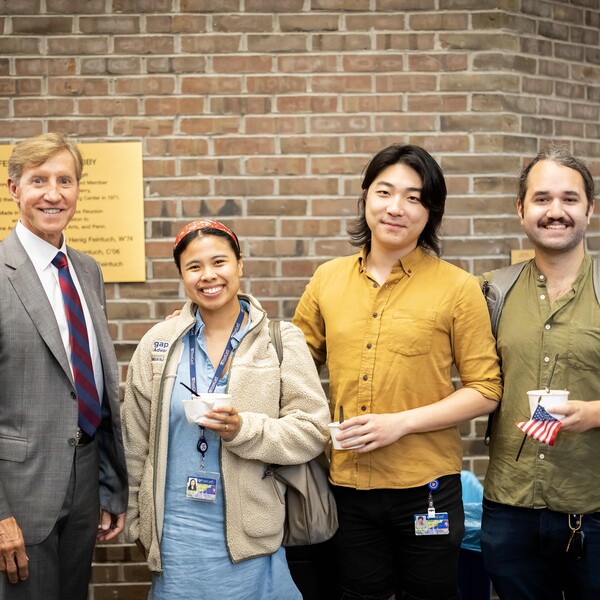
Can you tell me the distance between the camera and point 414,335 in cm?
271

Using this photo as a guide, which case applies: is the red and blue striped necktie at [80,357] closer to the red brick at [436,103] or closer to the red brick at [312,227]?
the red brick at [312,227]

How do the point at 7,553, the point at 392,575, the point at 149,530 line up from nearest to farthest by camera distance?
1. the point at 7,553
2. the point at 149,530
3. the point at 392,575

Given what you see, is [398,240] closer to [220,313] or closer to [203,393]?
[220,313]

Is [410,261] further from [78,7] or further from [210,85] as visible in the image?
[78,7]

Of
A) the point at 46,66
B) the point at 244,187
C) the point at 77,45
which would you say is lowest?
the point at 244,187

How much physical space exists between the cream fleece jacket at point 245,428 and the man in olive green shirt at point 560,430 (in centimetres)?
69

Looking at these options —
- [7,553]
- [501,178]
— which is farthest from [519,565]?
[501,178]

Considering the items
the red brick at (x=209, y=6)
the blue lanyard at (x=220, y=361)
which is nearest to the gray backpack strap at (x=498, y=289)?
the blue lanyard at (x=220, y=361)

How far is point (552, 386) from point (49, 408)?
171 cm

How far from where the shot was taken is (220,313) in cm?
277

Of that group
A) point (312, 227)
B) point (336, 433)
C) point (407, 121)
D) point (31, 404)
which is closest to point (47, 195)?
point (31, 404)

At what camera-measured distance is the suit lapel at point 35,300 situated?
252 centimetres

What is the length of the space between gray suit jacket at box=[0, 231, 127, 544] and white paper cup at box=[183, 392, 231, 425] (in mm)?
426

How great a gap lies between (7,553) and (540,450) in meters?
1.82
